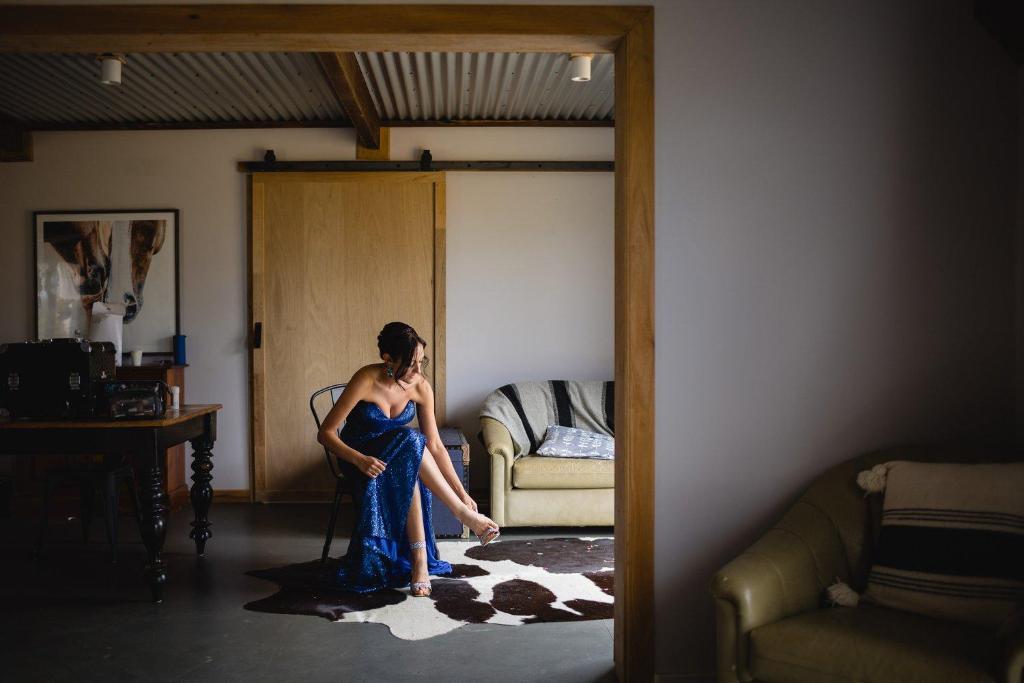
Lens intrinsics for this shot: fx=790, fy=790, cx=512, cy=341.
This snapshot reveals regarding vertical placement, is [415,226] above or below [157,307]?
above

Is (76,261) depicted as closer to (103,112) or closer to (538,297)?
(103,112)

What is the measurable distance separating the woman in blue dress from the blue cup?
2307mm

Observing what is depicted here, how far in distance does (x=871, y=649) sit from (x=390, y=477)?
233 centimetres

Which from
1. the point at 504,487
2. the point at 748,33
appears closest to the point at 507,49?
the point at 748,33

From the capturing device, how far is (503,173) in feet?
19.1

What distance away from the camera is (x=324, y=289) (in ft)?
19.1

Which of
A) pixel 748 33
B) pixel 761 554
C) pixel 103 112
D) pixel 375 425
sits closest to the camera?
pixel 761 554

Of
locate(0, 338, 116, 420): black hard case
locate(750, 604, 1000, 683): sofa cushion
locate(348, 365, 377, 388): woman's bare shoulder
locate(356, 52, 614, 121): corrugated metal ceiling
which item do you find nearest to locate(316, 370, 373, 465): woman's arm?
locate(348, 365, 377, 388): woman's bare shoulder

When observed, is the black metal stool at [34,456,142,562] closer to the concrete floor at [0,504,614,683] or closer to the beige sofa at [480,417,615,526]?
the concrete floor at [0,504,614,683]

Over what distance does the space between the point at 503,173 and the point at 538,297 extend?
952 millimetres

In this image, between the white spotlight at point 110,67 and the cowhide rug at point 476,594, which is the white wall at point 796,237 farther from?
the white spotlight at point 110,67

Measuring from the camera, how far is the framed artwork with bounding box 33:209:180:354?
580 cm

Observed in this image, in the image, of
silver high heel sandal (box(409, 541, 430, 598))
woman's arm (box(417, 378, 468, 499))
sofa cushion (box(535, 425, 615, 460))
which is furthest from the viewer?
sofa cushion (box(535, 425, 615, 460))

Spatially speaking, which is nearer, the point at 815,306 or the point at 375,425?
the point at 815,306
